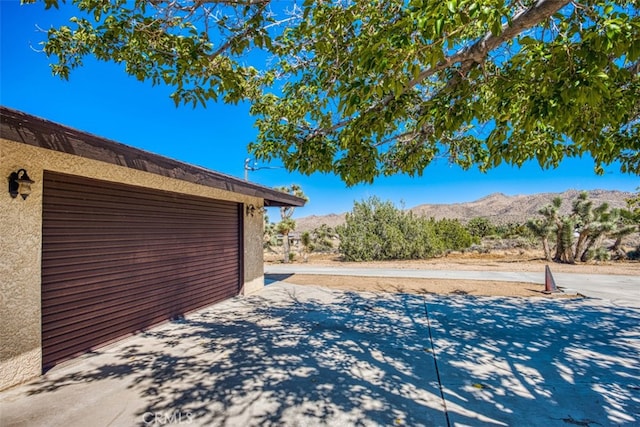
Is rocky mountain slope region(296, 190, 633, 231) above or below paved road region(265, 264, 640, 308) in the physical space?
above

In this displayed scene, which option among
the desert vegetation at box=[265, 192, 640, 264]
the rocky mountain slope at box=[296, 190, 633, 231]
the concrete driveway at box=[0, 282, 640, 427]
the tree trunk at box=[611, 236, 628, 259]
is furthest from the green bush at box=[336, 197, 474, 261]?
the rocky mountain slope at box=[296, 190, 633, 231]

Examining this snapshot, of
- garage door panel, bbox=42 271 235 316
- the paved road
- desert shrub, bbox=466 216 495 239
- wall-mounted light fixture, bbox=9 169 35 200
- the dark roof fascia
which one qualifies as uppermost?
the dark roof fascia

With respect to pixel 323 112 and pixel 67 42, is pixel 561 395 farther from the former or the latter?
pixel 67 42

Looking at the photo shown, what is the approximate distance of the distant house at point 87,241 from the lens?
362 cm

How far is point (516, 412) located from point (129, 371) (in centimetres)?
440

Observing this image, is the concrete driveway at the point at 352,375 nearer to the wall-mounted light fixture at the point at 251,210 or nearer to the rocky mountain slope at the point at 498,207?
the wall-mounted light fixture at the point at 251,210

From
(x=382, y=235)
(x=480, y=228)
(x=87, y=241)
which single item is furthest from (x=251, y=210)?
(x=480, y=228)

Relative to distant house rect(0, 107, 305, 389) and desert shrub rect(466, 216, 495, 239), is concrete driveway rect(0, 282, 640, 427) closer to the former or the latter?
distant house rect(0, 107, 305, 389)

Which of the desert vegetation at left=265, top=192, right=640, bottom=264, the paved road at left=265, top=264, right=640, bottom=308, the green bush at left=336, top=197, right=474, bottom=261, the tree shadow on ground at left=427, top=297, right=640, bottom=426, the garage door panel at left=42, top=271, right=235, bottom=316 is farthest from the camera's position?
the green bush at left=336, top=197, right=474, bottom=261

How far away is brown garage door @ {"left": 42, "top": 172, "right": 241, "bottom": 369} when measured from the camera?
13.9 feet

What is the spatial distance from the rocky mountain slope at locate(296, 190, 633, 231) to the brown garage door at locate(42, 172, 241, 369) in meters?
42.4

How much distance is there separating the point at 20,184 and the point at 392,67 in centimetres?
422

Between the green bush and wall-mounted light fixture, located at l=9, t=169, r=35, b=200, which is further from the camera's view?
the green bush

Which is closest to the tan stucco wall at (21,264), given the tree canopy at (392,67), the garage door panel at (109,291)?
the garage door panel at (109,291)
